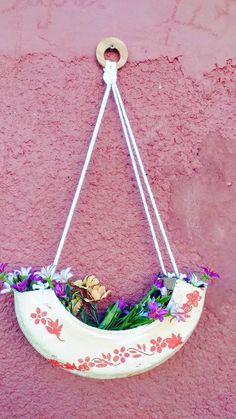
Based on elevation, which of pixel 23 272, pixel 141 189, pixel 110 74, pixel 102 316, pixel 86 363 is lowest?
pixel 86 363

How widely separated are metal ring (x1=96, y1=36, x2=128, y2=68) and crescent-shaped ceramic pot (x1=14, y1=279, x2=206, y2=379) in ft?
2.03

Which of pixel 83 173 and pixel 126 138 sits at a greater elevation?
pixel 126 138

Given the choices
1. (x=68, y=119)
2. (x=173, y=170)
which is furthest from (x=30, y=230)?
(x=173, y=170)

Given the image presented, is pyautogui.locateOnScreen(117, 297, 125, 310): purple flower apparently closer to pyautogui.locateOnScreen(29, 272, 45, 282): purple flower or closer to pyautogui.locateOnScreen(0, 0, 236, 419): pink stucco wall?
pyautogui.locateOnScreen(0, 0, 236, 419): pink stucco wall

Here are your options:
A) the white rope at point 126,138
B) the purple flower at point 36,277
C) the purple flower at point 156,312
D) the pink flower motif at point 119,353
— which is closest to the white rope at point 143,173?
the white rope at point 126,138

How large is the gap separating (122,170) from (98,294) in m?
0.34

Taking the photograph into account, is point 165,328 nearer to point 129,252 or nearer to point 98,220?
point 129,252

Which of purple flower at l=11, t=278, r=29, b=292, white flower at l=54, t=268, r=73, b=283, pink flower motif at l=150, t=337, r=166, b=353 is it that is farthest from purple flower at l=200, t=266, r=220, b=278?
purple flower at l=11, t=278, r=29, b=292

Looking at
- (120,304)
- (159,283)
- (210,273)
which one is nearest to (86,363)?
(120,304)

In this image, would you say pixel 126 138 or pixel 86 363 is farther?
pixel 126 138

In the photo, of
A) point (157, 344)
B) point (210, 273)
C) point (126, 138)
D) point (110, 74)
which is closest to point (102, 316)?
point (157, 344)

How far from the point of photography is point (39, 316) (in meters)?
1.48

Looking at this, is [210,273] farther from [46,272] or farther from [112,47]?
[112,47]

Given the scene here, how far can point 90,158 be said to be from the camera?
1651mm
